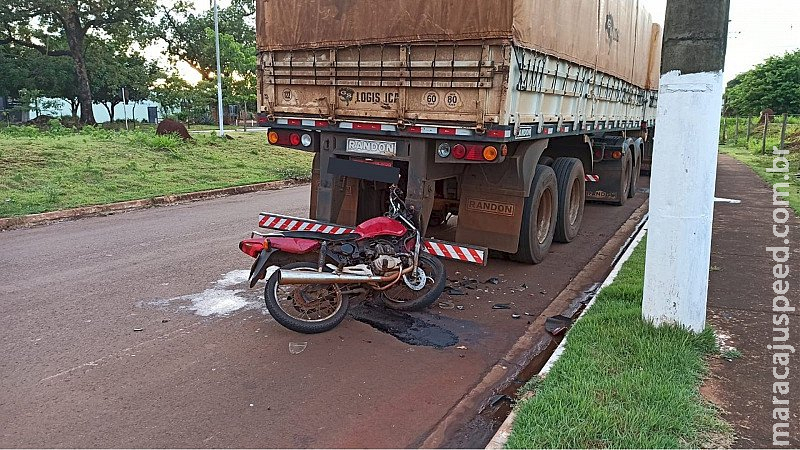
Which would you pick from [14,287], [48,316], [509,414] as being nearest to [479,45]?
[509,414]

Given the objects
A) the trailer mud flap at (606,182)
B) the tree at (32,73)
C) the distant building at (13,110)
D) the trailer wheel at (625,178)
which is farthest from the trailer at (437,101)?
the distant building at (13,110)

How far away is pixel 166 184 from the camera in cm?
1261

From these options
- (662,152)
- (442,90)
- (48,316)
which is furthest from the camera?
(442,90)

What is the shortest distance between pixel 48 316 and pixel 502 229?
4.33 metres

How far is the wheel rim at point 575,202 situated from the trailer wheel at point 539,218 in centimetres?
106

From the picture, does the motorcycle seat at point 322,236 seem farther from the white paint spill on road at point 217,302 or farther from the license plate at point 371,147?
the license plate at point 371,147

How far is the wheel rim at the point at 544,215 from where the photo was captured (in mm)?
7418

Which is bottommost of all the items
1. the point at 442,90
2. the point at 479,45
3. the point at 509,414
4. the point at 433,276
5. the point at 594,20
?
the point at 509,414

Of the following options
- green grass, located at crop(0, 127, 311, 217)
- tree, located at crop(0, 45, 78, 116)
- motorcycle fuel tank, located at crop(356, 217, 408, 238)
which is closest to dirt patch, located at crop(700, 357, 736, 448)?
motorcycle fuel tank, located at crop(356, 217, 408, 238)

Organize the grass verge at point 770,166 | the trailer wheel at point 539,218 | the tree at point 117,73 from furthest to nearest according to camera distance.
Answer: the tree at point 117,73 → the grass verge at point 770,166 → the trailer wheel at point 539,218

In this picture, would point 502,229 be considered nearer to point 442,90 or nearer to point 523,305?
point 523,305

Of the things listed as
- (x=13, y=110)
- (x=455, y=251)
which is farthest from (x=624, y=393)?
(x=13, y=110)

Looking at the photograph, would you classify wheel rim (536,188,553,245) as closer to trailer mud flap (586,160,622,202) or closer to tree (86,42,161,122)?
trailer mud flap (586,160,622,202)

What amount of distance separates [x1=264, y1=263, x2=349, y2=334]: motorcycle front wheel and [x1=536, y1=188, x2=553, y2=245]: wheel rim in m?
3.25
